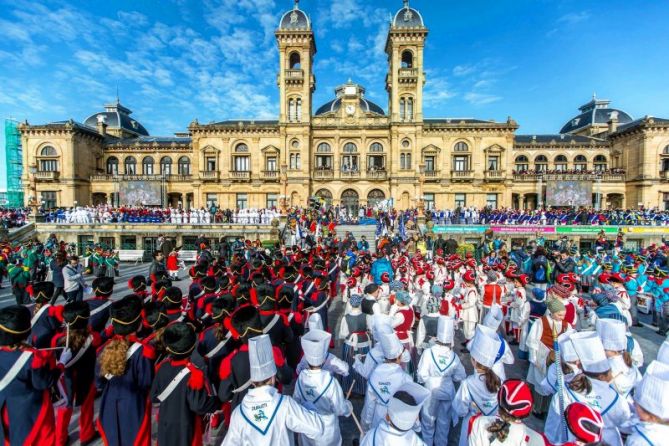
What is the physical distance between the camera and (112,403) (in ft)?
13.1

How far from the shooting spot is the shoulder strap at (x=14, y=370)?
378cm

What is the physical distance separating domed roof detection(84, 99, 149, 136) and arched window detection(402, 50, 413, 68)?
3804 cm

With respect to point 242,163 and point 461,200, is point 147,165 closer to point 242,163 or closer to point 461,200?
point 242,163

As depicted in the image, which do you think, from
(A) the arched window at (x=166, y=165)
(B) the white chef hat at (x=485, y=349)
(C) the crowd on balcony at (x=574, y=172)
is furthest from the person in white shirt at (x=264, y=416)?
(A) the arched window at (x=166, y=165)

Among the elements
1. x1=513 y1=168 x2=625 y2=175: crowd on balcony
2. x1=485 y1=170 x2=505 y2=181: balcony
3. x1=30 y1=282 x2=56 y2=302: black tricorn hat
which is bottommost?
x1=30 y1=282 x2=56 y2=302: black tricorn hat

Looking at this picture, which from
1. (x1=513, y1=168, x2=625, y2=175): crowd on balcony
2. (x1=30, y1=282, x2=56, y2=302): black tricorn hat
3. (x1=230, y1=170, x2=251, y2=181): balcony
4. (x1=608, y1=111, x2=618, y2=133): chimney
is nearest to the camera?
(x1=30, y1=282, x2=56, y2=302): black tricorn hat

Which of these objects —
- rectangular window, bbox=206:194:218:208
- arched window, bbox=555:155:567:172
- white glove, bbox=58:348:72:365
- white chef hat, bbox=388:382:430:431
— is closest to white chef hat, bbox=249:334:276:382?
white chef hat, bbox=388:382:430:431

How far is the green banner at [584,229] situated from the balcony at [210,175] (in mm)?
32909

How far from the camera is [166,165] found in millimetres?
42469

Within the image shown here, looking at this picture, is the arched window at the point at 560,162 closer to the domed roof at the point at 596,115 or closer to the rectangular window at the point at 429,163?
the domed roof at the point at 596,115

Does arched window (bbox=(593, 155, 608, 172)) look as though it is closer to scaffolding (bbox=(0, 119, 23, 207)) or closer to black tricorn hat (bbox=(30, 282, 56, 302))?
black tricorn hat (bbox=(30, 282, 56, 302))

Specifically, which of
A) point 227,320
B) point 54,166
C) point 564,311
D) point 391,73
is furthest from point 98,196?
point 564,311

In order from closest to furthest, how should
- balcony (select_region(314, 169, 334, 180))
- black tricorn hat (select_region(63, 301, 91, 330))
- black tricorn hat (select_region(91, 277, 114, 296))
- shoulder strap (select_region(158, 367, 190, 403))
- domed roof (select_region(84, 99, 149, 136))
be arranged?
1. shoulder strap (select_region(158, 367, 190, 403))
2. black tricorn hat (select_region(63, 301, 91, 330))
3. black tricorn hat (select_region(91, 277, 114, 296))
4. balcony (select_region(314, 169, 334, 180))
5. domed roof (select_region(84, 99, 149, 136))

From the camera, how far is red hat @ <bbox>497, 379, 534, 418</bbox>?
2664 mm
